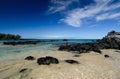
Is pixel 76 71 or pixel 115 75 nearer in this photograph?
pixel 115 75

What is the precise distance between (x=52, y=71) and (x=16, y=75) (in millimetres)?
2787

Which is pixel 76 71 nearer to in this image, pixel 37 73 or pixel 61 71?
pixel 61 71

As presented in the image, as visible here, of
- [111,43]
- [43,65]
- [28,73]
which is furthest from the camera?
[111,43]

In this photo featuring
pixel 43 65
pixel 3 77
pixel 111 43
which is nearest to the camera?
pixel 3 77

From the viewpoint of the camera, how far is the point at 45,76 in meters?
10.5

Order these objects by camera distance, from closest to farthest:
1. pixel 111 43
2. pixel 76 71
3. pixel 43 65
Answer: pixel 76 71
pixel 43 65
pixel 111 43

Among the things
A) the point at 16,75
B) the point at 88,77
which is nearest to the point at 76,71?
the point at 88,77

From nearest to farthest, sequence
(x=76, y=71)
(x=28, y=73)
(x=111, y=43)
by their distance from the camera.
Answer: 1. (x=28, y=73)
2. (x=76, y=71)
3. (x=111, y=43)

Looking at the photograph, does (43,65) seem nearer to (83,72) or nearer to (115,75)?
(83,72)

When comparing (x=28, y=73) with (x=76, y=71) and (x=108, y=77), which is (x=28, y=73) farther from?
(x=108, y=77)

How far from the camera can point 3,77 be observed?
1029 cm

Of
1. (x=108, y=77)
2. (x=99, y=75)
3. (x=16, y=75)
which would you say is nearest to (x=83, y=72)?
(x=99, y=75)

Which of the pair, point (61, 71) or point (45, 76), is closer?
point (45, 76)

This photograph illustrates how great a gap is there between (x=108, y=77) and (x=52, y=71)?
426cm
